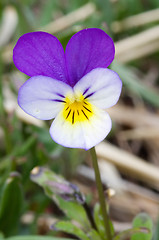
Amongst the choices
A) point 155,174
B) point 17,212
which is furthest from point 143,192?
point 17,212

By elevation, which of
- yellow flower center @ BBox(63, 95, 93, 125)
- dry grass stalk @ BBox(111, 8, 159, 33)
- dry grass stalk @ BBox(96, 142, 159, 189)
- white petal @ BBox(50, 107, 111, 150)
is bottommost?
dry grass stalk @ BBox(96, 142, 159, 189)

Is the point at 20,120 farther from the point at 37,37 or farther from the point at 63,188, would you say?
the point at 37,37

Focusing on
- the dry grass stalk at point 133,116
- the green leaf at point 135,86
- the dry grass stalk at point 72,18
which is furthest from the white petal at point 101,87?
the dry grass stalk at point 72,18

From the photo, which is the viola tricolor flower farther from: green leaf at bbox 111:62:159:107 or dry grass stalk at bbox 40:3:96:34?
dry grass stalk at bbox 40:3:96:34

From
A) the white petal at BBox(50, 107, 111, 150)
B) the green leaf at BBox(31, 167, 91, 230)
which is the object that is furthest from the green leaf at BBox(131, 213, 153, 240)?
the white petal at BBox(50, 107, 111, 150)

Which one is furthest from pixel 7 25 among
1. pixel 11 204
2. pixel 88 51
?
pixel 88 51

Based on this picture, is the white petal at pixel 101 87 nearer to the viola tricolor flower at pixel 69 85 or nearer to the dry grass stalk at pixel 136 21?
the viola tricolor flower at pixel 69 85

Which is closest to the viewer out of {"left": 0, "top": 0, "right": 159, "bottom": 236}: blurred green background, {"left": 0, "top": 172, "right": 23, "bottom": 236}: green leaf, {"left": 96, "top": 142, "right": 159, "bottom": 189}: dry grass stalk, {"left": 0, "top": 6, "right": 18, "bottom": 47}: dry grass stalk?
{"left": 0, "top": 172, "right": 23, "bottom": 236}: green leaf

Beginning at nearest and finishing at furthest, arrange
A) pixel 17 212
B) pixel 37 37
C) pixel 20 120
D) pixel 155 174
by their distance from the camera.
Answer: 1. pixel 37 37
2. pixel 17 212
3. pixel 155 174
4. pixel 20 120
